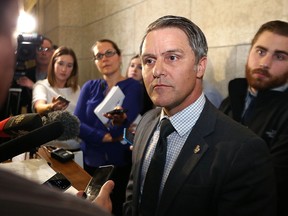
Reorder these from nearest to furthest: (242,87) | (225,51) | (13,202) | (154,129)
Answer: (13,202)
(154,129)
(242,87)
(225,51)

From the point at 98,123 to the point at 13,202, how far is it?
1982 mm

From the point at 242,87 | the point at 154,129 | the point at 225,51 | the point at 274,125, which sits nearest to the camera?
the point at 154,129

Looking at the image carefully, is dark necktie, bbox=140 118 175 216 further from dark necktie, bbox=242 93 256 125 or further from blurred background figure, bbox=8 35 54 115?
blurred background figure, bbox=8 35 54 115

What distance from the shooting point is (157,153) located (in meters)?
1.14

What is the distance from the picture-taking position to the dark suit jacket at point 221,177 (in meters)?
0.98

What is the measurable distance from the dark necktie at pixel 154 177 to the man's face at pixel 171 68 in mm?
109

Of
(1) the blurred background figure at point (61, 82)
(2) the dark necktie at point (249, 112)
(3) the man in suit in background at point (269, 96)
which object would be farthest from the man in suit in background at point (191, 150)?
(1) the blurred background figure at point (61, 82)

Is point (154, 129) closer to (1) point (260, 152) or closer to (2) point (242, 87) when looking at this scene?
(1) point (260, 152)

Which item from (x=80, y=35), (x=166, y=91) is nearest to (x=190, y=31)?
(x=166, y=91)

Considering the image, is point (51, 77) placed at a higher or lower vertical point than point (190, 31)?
lower

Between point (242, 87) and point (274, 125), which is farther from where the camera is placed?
point (242, 87)

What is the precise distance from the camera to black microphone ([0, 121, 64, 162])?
0.69 metres

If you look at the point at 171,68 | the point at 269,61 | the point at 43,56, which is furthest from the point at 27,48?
the point at 269,61

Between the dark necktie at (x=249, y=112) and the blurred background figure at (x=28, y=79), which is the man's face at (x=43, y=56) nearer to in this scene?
the blurred background figure at (x=28, y=79)
